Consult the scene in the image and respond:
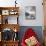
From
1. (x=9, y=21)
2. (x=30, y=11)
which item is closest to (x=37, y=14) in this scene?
(x=30, y=11)

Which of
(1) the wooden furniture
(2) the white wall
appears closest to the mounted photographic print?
(2) the white wall

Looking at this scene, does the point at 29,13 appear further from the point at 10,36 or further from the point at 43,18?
the point at 10,36

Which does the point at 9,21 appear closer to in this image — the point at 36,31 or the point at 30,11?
the point at 30,11

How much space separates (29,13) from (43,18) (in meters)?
0.50

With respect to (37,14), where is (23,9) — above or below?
above

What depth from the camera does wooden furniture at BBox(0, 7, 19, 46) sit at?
201 inches

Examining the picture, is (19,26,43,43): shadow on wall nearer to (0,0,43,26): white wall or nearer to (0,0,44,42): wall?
(0,0,44,42): wall

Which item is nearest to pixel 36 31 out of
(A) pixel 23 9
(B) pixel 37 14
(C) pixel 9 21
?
(B) pixel 37 14

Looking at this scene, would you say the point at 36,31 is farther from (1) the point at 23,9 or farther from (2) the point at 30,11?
(1) the point at 23,9

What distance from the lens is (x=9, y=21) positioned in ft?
17.3

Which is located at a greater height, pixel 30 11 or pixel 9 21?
pixel 30 11

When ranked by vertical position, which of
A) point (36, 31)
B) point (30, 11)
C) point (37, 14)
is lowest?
point (36, 31)

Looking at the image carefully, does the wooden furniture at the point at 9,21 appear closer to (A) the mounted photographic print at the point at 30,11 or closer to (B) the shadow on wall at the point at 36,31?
(B) the shadow on wall at the point at 36,31

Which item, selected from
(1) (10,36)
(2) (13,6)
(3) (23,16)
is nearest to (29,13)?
(3) (23,16)
